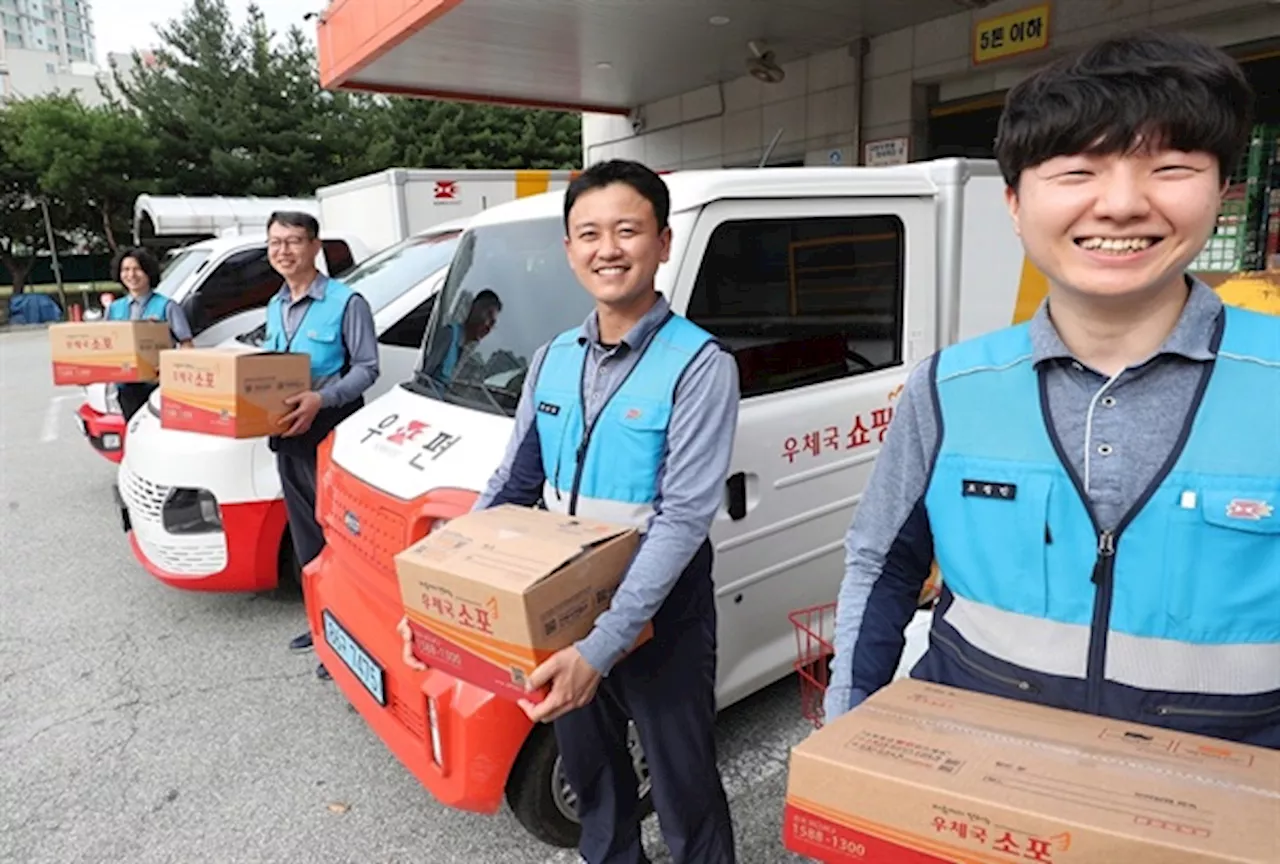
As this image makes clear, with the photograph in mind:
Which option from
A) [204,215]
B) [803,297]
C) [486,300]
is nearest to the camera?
[803,297]

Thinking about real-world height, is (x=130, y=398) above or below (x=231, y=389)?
below

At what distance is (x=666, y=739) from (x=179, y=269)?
20.1 ft

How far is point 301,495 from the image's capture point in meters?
3.54

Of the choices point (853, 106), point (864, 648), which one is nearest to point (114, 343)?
point (864, 648)

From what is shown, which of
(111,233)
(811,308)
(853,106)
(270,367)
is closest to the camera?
(811,308)

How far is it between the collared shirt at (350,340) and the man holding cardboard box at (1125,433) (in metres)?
2.75

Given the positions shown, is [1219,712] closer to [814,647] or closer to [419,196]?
[814,647]

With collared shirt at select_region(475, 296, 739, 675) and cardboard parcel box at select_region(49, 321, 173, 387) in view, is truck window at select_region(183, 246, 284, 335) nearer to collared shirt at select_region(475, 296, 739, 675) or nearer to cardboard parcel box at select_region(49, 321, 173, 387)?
cardboard parcel box at select_region(49, 321, 173, 387)

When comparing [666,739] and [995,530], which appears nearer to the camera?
[995,530]

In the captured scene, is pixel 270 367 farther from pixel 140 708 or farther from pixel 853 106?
pixel 853 106

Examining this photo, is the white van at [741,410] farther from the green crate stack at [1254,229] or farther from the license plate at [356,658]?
the green crate stack at [1254,229]

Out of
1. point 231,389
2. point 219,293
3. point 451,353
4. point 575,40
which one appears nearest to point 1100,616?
point 451,353

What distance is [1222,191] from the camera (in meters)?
1.05

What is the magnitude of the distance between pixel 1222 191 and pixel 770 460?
1.62 meters
